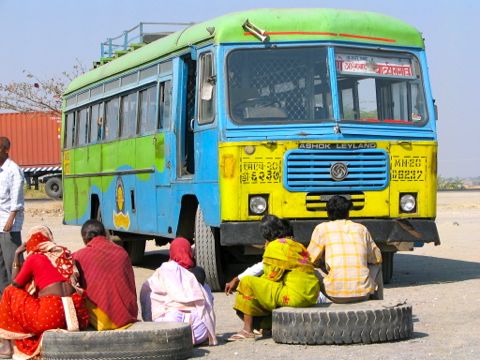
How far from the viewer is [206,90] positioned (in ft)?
42.5

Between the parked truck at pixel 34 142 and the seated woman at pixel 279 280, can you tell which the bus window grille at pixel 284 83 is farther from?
the parked truck at pixel 34 142

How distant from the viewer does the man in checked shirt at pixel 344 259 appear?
9391 millimetres

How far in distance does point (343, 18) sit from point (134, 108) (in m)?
3.90

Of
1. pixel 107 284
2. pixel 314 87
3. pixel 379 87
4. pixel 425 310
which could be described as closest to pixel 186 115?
pixel 314 87

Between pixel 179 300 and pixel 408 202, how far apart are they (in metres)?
4.42

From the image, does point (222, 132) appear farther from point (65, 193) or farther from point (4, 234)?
point (65, 193)

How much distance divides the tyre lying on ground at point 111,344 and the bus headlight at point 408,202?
5107 millimetres

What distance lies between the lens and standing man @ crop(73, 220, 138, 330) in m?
8.45

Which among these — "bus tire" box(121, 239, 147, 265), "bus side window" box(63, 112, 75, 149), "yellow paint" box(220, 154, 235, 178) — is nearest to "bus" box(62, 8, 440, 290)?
"yellow paint" box(220, 154, 235, 178)

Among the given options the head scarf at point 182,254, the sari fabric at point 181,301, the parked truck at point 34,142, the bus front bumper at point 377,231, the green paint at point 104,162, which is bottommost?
the sari fabric at point 181,301

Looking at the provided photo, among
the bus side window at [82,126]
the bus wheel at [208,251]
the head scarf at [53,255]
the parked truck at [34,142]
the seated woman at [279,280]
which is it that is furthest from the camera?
the parked truck at [34,142]

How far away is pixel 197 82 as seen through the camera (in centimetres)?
1322

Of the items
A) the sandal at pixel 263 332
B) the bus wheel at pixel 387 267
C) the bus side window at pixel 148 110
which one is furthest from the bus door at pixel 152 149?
the sandal at pixel 263 332

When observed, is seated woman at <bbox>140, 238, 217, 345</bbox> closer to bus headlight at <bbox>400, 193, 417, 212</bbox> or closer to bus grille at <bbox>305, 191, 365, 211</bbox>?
bus grille at <bbox>305, 191, 365, 211</bbox>
